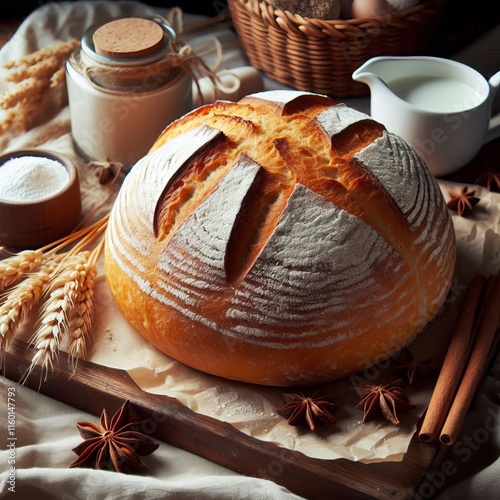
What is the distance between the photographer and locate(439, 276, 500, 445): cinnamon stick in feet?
4.61

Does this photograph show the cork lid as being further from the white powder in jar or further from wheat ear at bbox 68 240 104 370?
wheat ear at bbox 68 240 104 370

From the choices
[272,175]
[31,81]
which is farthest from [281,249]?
[31,81]

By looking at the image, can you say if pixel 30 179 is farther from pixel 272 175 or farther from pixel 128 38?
pixel 272 175

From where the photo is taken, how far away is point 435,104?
6.51ft

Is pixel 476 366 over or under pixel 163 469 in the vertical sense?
over

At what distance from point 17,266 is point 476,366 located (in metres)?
0.95

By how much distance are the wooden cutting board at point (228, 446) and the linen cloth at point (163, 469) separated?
0.03 metres

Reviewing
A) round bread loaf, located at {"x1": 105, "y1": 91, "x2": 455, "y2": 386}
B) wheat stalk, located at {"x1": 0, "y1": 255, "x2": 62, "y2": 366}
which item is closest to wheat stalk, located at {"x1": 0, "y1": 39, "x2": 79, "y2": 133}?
wheat stalk, located at {"x1": 0, "y1": 255, "x2": 62, "y2": 366}

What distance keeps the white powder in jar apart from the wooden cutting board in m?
0.36

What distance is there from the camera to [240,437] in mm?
1429

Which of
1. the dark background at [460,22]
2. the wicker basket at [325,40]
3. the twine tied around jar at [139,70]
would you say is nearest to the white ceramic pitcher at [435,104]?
the wicker basket at [325,40]

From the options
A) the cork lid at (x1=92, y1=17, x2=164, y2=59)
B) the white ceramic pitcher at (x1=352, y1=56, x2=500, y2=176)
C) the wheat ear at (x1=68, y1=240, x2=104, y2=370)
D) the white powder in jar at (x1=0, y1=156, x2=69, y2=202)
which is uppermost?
the cork lid at (x1=92, y1=17, x2=164, y2=59)

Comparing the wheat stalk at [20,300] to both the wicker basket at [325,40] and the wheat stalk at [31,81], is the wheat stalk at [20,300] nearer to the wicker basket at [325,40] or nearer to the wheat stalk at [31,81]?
the wheat stalk at [31,81]

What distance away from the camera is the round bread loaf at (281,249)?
1.42 meters
